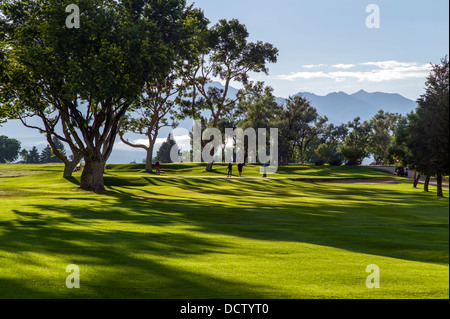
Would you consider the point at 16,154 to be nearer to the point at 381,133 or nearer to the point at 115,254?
the point at 381,133

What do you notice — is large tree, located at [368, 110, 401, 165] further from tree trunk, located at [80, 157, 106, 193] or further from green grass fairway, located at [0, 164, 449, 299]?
green grass fairway, located at [0, 164, 449, 299]

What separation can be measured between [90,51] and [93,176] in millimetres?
14345

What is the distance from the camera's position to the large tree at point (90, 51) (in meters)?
38.4

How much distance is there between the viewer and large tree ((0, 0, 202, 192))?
38406mm

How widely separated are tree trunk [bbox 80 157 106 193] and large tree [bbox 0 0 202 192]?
0.11 m

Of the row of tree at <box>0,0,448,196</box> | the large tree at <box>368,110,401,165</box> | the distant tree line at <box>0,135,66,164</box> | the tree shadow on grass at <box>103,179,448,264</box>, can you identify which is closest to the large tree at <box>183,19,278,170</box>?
the row of tree at <box>0,0,448,196</box>

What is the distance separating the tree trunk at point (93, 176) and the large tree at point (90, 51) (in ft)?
0.37

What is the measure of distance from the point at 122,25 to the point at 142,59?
3.83 m

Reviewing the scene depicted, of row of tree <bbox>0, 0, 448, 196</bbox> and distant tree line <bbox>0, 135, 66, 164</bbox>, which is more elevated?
row of tree <bbox>0, 0, 448, 196</bbox>
